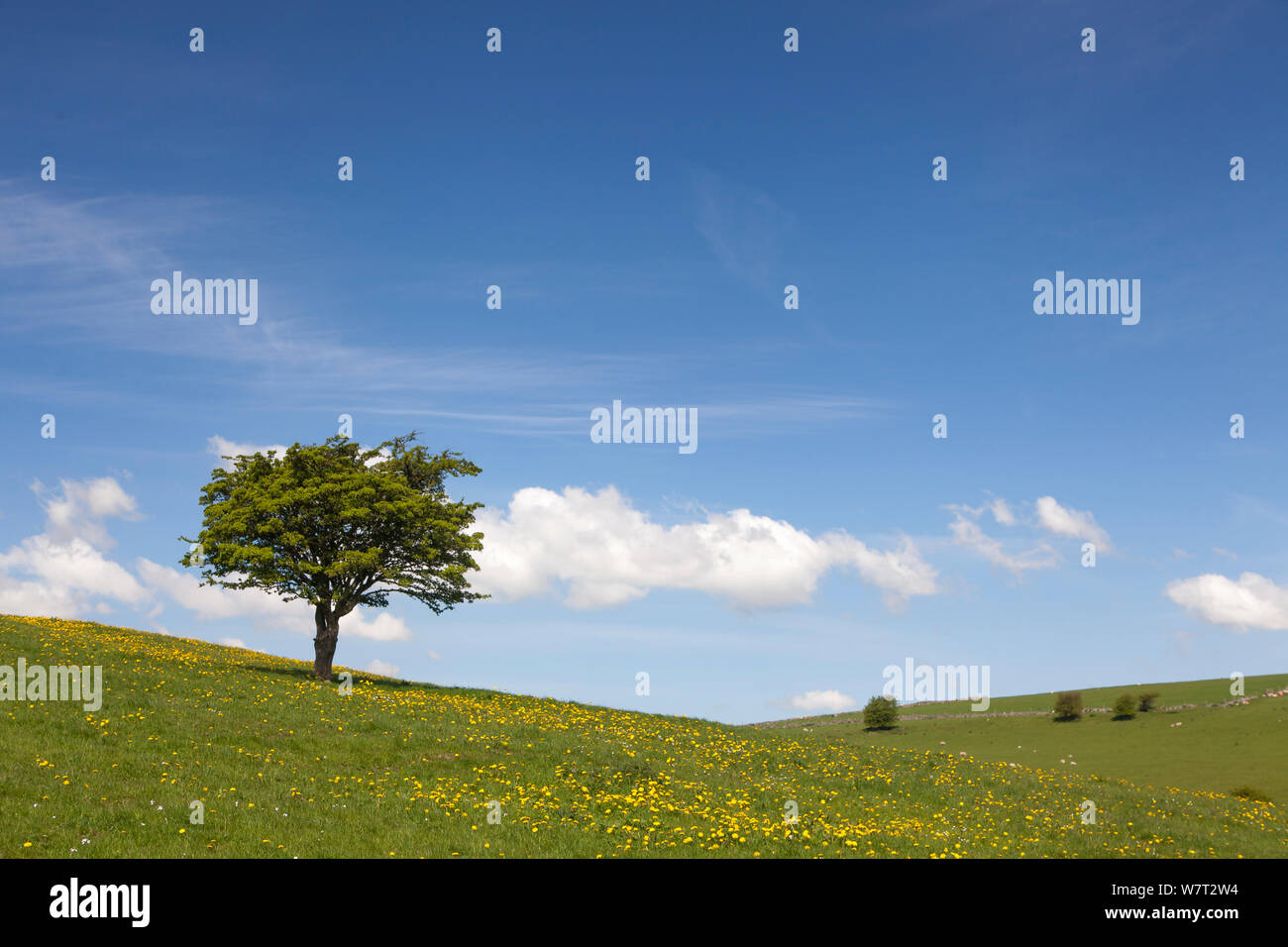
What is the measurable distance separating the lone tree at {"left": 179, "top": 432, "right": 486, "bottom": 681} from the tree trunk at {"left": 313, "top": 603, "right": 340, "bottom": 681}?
0.05 meters

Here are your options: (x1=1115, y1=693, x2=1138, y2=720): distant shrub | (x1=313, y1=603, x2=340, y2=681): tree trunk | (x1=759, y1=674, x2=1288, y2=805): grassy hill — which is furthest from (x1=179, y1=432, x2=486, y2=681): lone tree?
(x1=1115, y1=693, x2=1138, y2=720): distant shrub

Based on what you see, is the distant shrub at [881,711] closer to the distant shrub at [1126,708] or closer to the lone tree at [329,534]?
the distant shrub at [1126,708]

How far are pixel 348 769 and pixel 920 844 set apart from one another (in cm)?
1620

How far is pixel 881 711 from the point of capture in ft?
335

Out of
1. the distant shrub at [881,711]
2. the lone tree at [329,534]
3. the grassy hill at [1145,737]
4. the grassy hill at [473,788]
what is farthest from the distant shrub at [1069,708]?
the lone tree at [329,534]

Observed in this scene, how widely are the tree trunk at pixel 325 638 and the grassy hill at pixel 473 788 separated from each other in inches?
212

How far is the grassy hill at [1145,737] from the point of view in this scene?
6362cm

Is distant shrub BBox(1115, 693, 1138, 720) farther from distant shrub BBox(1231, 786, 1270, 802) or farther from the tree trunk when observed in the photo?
the tree trunk

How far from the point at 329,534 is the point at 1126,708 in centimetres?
8781

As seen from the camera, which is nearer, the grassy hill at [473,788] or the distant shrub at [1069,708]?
the grassy hill at [473,788]

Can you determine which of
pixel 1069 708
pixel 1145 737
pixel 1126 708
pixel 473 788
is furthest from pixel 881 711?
pixel 473 788
